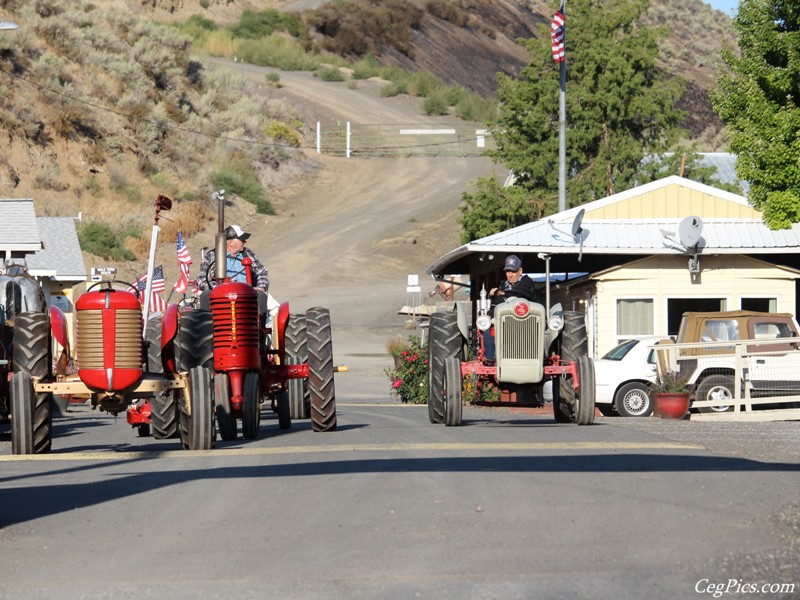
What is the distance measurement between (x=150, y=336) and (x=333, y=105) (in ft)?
220

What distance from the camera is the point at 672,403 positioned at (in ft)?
74.2

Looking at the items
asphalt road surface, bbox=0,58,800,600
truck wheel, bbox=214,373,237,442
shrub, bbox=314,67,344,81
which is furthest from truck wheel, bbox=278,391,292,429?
shrub, bbox=314,67,344,81

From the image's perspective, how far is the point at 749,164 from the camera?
28.6 metres

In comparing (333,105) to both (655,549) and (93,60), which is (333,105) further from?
(655,549)

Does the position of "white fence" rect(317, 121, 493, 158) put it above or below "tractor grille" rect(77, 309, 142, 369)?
above

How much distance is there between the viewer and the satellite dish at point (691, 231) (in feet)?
95.0

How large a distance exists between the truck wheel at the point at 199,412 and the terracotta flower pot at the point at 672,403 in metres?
10.6

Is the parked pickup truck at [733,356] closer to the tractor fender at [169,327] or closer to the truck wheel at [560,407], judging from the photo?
the truck wheel at [560,407]

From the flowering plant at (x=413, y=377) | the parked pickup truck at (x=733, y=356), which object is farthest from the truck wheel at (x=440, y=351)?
the flowering plant at (x=413, y=377)

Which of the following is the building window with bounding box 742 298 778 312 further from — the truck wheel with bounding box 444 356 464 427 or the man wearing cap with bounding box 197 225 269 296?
the man wearing cap with bounding box 197 225 269 296

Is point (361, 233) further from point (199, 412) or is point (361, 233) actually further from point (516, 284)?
point (199, 412)

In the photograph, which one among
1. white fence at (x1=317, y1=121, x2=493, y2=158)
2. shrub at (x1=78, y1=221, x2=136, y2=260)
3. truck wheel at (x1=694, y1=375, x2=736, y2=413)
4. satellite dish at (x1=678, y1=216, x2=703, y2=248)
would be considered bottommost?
truck wheel at (x1=694, y1=375, x2=736, y2=413)

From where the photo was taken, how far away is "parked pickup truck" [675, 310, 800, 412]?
894 inches

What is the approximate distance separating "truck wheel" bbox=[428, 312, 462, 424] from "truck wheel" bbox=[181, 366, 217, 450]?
14.7ft
